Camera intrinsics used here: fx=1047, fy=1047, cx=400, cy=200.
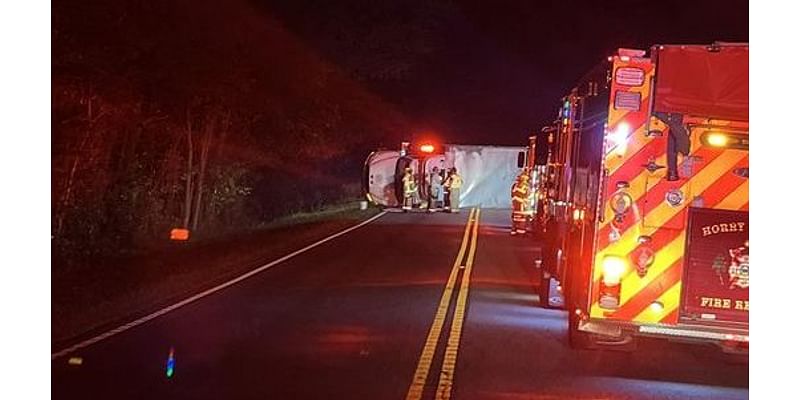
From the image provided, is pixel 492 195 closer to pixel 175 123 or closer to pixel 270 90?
pixel 270 90

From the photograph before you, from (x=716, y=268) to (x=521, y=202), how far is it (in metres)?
17.4

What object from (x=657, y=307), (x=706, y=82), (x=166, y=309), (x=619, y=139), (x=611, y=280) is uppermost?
(x=706, y=82)

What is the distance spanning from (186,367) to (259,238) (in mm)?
16756

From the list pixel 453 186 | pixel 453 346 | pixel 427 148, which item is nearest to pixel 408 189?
pixel 427 148

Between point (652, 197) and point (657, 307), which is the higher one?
point (652, 197)

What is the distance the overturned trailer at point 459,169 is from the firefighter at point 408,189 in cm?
20

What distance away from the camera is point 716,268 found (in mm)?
8961

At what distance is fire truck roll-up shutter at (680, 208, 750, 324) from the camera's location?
8875 mm

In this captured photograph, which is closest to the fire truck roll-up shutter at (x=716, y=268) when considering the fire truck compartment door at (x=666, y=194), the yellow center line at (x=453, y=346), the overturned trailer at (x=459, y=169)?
the fire truck compartment door at (x=666, y=194)

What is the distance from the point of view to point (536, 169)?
2133cm

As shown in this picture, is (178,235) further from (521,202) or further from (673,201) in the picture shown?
(673,201)

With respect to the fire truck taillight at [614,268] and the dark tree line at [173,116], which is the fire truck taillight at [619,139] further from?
the dark tree line at [173,116]

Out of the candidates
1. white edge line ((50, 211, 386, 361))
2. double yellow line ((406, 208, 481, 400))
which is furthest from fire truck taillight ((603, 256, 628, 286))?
white edge line ((50, 211, 386, 361))

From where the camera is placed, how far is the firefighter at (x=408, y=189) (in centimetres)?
3722
